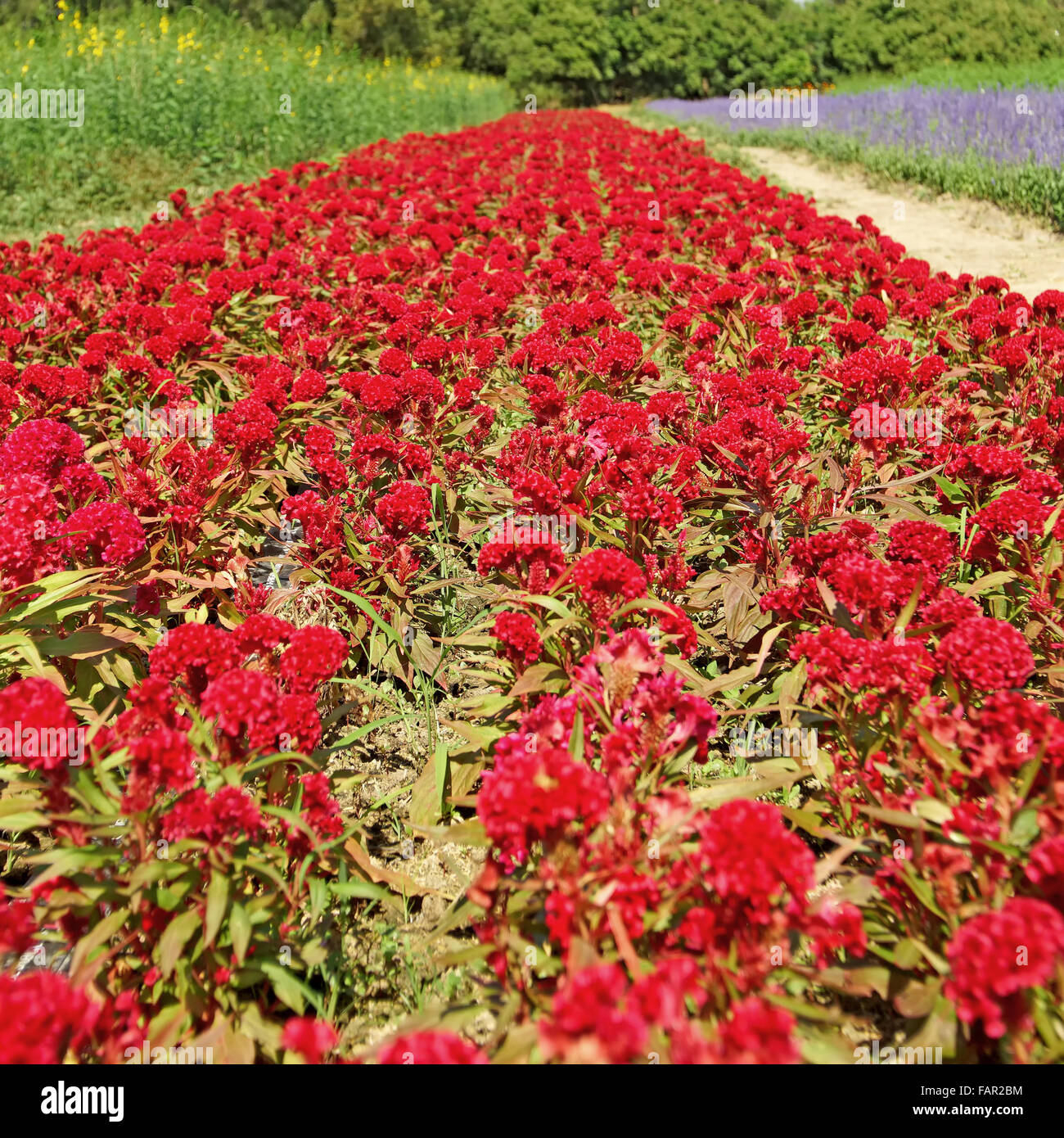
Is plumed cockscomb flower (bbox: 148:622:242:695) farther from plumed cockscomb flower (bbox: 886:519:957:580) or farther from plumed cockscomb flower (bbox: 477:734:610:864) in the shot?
plumed cockscomb flower (bbox: 886:519:957:580)

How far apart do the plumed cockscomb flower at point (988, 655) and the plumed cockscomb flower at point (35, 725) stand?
1.87m

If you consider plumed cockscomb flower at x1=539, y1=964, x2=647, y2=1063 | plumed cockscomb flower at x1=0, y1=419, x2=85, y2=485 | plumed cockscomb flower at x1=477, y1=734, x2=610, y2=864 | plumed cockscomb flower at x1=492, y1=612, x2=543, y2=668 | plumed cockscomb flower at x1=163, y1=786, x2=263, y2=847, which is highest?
plumed cockscomb flower at x1=0, y1=419, x2=85, y2=485

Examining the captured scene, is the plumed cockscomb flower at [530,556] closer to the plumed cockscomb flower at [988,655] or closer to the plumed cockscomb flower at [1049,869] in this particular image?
the plumed cockscomb flower at [988,655]

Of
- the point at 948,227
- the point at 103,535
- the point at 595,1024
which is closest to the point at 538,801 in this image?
the point at 595,1024

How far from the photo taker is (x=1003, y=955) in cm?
116

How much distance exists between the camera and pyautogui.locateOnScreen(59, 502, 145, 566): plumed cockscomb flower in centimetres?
234

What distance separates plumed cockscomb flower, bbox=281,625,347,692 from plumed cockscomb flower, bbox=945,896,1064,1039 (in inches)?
54.8

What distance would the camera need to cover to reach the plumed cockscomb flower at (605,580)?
193 centimetres

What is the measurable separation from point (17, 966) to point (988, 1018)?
2297mm

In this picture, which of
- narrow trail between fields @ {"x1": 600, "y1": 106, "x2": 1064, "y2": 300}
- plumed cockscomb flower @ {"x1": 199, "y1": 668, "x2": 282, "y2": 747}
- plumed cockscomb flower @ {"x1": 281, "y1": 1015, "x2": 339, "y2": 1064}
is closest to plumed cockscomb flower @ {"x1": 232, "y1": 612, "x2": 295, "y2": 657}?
plumed cockscomb flower @ {"x1": 199, "y1": 668, "x2": 282, "y2": 747}

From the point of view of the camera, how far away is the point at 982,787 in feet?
5.40

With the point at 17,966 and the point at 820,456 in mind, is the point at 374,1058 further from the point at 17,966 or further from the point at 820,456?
the point at 820,456

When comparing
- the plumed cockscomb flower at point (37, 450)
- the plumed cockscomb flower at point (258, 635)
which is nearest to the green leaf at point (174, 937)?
the plumed cockscomb flower at point (258, 635)
